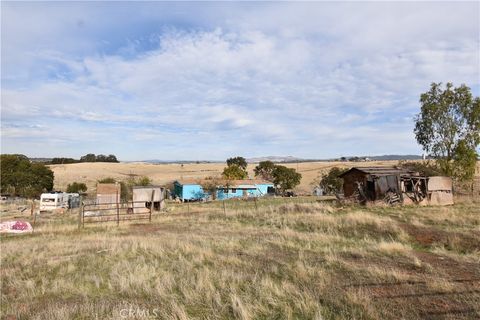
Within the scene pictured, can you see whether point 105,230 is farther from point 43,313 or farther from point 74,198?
point 74,198

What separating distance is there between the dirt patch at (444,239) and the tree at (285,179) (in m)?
47.8

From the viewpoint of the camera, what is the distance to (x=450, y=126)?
38000 mm

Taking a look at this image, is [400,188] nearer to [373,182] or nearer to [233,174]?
[373,182]

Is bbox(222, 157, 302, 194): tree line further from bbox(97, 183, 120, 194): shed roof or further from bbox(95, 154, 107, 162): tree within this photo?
bbox(95, 154, 107, 162): tree

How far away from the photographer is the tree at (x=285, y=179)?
65938mm

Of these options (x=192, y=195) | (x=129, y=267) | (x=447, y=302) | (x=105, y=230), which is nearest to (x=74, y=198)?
(x=192, y=195)

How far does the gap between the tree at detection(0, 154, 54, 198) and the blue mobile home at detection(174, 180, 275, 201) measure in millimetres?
20551

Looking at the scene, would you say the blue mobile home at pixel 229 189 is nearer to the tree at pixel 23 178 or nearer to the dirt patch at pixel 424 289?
the tree at pixel 23 178

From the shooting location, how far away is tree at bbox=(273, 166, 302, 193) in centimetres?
6594

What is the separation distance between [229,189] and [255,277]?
5159cm

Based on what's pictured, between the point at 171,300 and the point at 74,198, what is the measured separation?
43025 mm

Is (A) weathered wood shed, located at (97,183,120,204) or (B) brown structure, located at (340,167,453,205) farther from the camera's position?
(A) weathered wood shed, located at (97,183,120,204)

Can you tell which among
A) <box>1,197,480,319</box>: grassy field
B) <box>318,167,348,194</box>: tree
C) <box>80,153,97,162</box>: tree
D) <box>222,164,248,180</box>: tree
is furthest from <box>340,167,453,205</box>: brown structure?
<box>80,153,97,162</box>: tree

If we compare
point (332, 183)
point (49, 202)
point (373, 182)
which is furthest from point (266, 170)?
point (49, 202)
